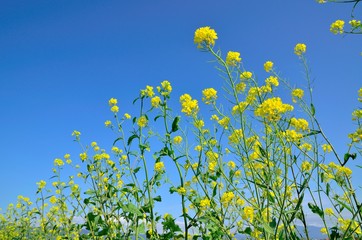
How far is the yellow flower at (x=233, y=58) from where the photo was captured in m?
2.70

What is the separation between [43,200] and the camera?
5.20 m

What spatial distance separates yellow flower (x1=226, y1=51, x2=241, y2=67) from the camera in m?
2.70

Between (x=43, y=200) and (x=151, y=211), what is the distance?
8.69 feet

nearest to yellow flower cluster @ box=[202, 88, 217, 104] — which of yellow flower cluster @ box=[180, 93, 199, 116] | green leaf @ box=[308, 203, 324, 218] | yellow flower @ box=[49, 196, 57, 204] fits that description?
yellow flower cluster @ box=[180, 93, 199, 116]

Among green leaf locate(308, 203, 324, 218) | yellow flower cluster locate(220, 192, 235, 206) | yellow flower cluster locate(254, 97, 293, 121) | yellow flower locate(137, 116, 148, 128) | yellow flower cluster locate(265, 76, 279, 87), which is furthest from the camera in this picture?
yellow flower locate(137, 116, 148, 128)

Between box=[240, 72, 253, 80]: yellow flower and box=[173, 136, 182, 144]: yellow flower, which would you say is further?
box=[173, 136, 182, 144]: yellow flower

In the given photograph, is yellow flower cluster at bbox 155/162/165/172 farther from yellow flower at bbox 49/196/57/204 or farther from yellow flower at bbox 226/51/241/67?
yellow flower at bbox 49/196/57/204

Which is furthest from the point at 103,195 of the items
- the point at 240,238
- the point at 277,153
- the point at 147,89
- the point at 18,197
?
the point at 18,197

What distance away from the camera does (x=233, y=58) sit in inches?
106

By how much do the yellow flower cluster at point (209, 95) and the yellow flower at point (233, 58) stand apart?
28 cm

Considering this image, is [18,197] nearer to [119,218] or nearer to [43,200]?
[43,200]

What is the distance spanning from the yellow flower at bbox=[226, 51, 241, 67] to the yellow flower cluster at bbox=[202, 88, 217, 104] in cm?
28

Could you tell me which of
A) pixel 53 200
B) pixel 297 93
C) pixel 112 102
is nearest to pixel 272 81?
pixel 297 93

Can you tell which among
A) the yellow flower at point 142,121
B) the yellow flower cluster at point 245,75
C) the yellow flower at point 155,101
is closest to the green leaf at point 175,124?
the yellow flower at point 155,101
